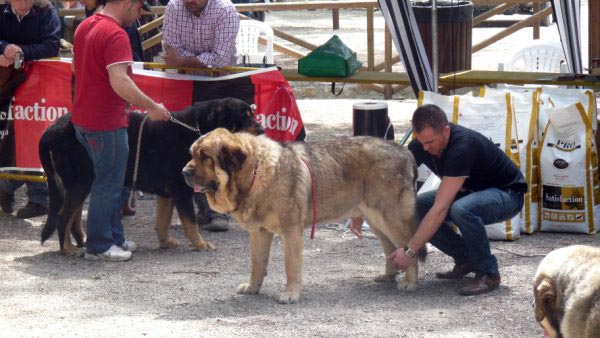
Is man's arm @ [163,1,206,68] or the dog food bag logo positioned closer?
man's arm @ [163,1,206,68]

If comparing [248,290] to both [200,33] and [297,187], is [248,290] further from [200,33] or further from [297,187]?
[200,33]

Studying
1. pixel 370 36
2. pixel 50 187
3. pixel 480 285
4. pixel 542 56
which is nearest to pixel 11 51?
pixel 50 187

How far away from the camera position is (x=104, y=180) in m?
7.62

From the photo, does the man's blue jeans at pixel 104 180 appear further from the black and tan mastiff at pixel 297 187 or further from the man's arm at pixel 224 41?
the man's arm at pixel 224 41

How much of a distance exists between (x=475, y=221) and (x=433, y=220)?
1.02 feet

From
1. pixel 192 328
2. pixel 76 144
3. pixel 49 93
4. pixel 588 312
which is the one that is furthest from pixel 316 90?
pixel 588 312

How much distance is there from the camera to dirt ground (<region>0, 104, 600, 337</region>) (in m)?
6.04

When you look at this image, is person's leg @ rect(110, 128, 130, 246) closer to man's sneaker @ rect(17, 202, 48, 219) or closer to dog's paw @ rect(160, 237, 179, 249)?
dog's paw @ rect(160, 237, 179, 249)

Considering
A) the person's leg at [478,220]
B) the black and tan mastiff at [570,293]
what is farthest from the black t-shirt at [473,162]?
the black and tan mastiff at [570,293]

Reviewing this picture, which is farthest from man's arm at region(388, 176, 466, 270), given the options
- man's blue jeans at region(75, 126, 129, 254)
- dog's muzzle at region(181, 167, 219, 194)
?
→ man's blue jeans at region(75, 126, 129, 254)

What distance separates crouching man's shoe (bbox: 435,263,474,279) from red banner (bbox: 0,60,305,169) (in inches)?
92.4

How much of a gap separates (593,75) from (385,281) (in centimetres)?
307

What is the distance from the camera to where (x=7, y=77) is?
9.17 m

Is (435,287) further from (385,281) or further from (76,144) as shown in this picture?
(76,144)
